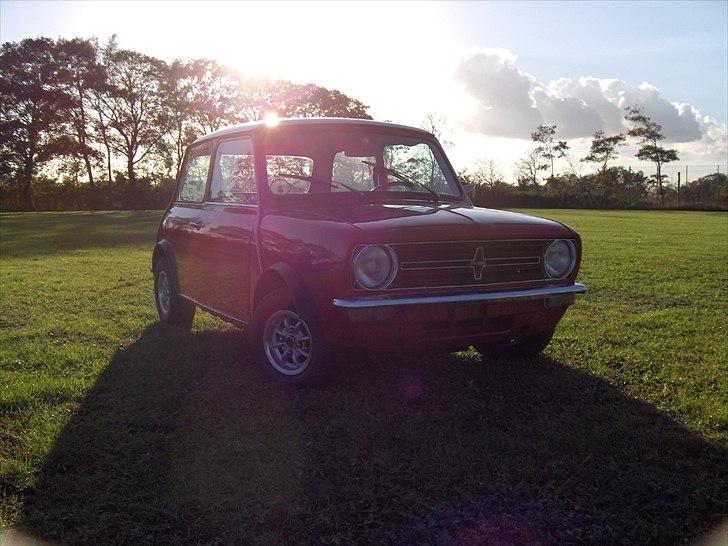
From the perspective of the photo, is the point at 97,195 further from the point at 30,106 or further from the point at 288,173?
the point at 288,173

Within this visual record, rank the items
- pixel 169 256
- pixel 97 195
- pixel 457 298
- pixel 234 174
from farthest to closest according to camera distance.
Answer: pixel 97 195
pixel 169 256
pixel 234 174
pixel 457 298

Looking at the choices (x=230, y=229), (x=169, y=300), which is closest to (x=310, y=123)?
(x=230, y=229)

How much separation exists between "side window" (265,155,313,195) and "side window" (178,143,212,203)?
3.68 ft

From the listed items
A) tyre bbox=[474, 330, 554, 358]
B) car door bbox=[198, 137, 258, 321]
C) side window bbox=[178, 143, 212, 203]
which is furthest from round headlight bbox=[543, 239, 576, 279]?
side window bbox=[178, 143, 212, 203]

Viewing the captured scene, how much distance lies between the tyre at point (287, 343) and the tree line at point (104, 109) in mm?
36041

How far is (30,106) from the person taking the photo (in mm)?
41625

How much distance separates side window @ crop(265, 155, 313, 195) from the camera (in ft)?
15.7

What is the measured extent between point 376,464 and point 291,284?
1299 mm

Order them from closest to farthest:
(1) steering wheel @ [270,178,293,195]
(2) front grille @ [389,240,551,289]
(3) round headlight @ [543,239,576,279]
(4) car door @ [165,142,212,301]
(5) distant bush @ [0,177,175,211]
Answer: (2) front grille @ [389,240,551,289], (3) round headlight @ [543,239,576,279], (1) steering wheel @ [270,178,293,195], (4) car door @ [165,142,212,301], (5) distant bush @ [0,177,175,211]

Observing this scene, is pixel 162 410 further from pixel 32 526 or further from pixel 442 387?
pixel 442 387

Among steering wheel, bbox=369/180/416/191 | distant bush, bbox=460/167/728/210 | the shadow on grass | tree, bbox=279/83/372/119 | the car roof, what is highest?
tree, bbox=279/83/372/119

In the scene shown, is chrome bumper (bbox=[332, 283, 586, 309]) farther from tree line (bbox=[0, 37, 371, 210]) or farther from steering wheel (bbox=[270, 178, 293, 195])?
tree line (bbox=[0, 37, 371, 210])

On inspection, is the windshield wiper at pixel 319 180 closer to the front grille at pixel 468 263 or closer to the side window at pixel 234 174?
the side window at pixel 234 174

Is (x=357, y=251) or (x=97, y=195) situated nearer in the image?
(x=357, y=251)
